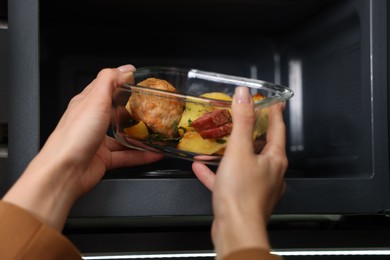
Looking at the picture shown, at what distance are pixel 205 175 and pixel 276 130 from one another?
0.10 meters

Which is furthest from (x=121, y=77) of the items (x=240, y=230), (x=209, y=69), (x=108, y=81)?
(x=209, y=69)

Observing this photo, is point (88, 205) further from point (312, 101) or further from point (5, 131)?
point (312, 101)

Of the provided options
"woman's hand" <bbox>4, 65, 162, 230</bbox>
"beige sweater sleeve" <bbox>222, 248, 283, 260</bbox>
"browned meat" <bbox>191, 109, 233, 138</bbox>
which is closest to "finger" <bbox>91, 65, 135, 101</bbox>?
"woman's hand" <bbox>4, 65, 162, 230</bbox>

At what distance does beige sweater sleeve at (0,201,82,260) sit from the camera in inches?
23.0

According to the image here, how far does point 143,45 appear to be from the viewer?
1.01m

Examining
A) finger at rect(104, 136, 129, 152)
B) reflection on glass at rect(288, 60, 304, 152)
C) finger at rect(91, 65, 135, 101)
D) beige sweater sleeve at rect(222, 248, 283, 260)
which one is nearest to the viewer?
beige sweater sleeve at rect(222, 248, 283, 260)

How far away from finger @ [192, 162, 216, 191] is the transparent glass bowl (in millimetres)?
10

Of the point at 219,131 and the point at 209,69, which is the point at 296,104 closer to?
the point at 209,69

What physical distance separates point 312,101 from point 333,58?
12cm

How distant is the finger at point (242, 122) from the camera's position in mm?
604

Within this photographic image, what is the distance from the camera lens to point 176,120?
2.26 feet

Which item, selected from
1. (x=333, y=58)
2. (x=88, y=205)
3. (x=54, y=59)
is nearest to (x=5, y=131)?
(x=88, y=205)

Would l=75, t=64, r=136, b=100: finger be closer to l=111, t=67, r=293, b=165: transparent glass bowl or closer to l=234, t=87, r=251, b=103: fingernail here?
l=111, t=67, r=293, b=165: transparent glass bowl

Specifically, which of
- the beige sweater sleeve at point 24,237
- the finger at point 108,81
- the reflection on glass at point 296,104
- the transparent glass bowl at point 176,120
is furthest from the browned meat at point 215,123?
the reflection on glass at point 296,104
